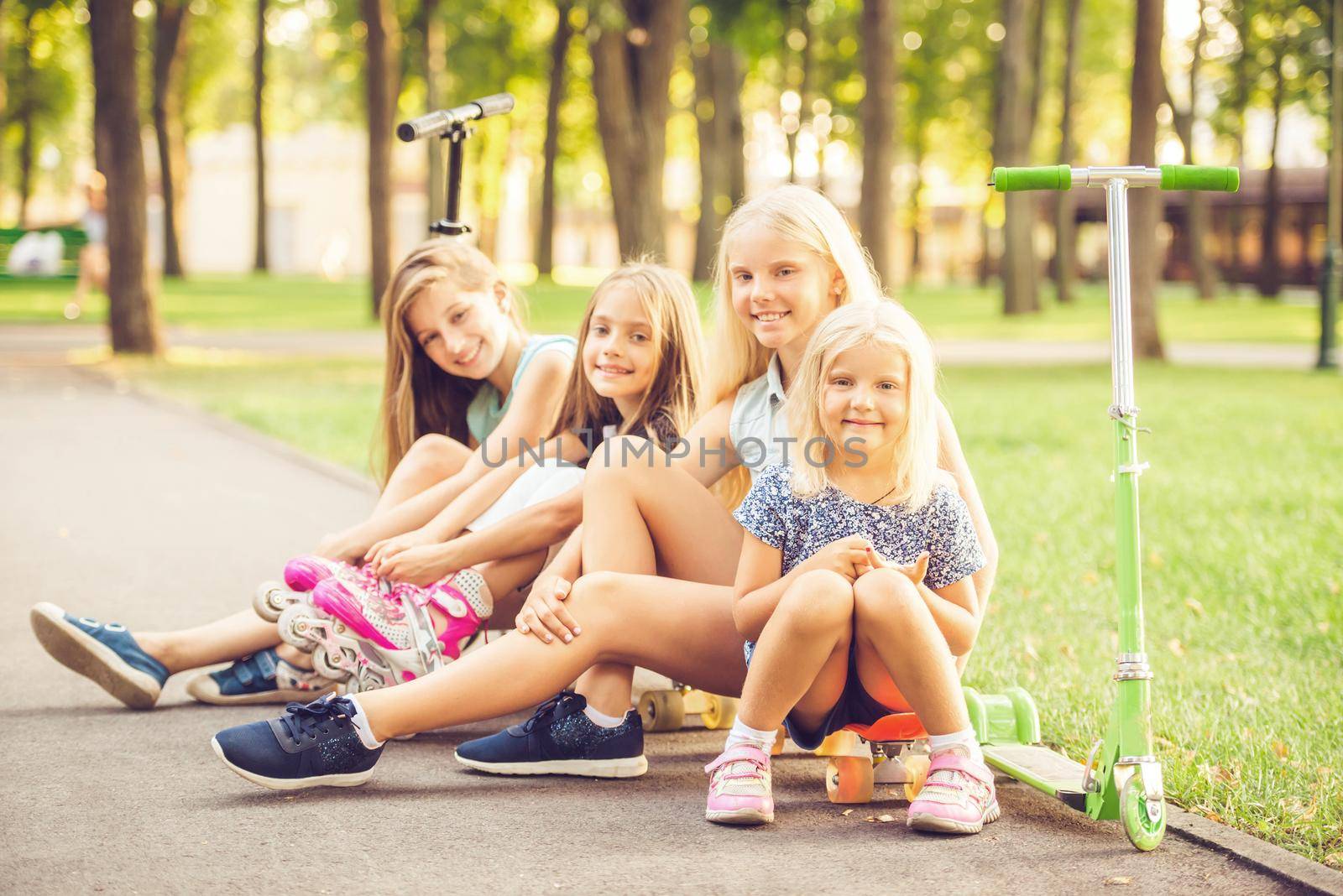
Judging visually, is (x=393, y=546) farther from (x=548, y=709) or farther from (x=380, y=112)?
(x=380, y=112)

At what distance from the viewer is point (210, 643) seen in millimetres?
4207

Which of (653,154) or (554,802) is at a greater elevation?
(653,154)

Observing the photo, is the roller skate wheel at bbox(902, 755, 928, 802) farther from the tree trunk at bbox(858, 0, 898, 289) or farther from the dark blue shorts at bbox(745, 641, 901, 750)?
the tree trunk at bbox(858, 0, 898, 289)

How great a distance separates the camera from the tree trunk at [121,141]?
14586mm

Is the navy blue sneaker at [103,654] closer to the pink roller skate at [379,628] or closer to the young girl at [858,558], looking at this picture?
the pink roller skate at [379,628]

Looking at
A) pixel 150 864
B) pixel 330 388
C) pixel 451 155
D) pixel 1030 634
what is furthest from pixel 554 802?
pixel 330 388

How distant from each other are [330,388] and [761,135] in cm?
3742

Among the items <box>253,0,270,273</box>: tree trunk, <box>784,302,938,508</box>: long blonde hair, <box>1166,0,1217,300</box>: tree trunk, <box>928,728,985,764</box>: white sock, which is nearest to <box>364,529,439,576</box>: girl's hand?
<box>784,302,938,508</box>: long blonde hair

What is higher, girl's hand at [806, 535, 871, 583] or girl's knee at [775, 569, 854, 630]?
girl's hand at [806, 535, 871, 583]

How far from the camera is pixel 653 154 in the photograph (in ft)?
52.3

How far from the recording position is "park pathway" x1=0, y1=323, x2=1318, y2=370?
1722cm

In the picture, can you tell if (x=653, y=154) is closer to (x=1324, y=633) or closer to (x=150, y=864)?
(x=1324, y=633)

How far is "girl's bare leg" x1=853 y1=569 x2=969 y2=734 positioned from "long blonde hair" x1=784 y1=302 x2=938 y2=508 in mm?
245

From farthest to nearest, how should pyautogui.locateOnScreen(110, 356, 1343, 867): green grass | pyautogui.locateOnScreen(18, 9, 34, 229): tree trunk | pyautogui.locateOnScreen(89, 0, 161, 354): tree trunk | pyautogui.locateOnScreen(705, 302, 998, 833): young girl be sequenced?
pyautogui.locateOnScreen(18, 9, 34, 229): tree trunk, pyautogui.locateOnScreen(89, 0, 161, 354): tree trunk, pyautogui.locateOnScreen(110, 356, 1343, 867): green grass, pyautogui.locateOnScreen(705, 302, 998, 833): young girl
